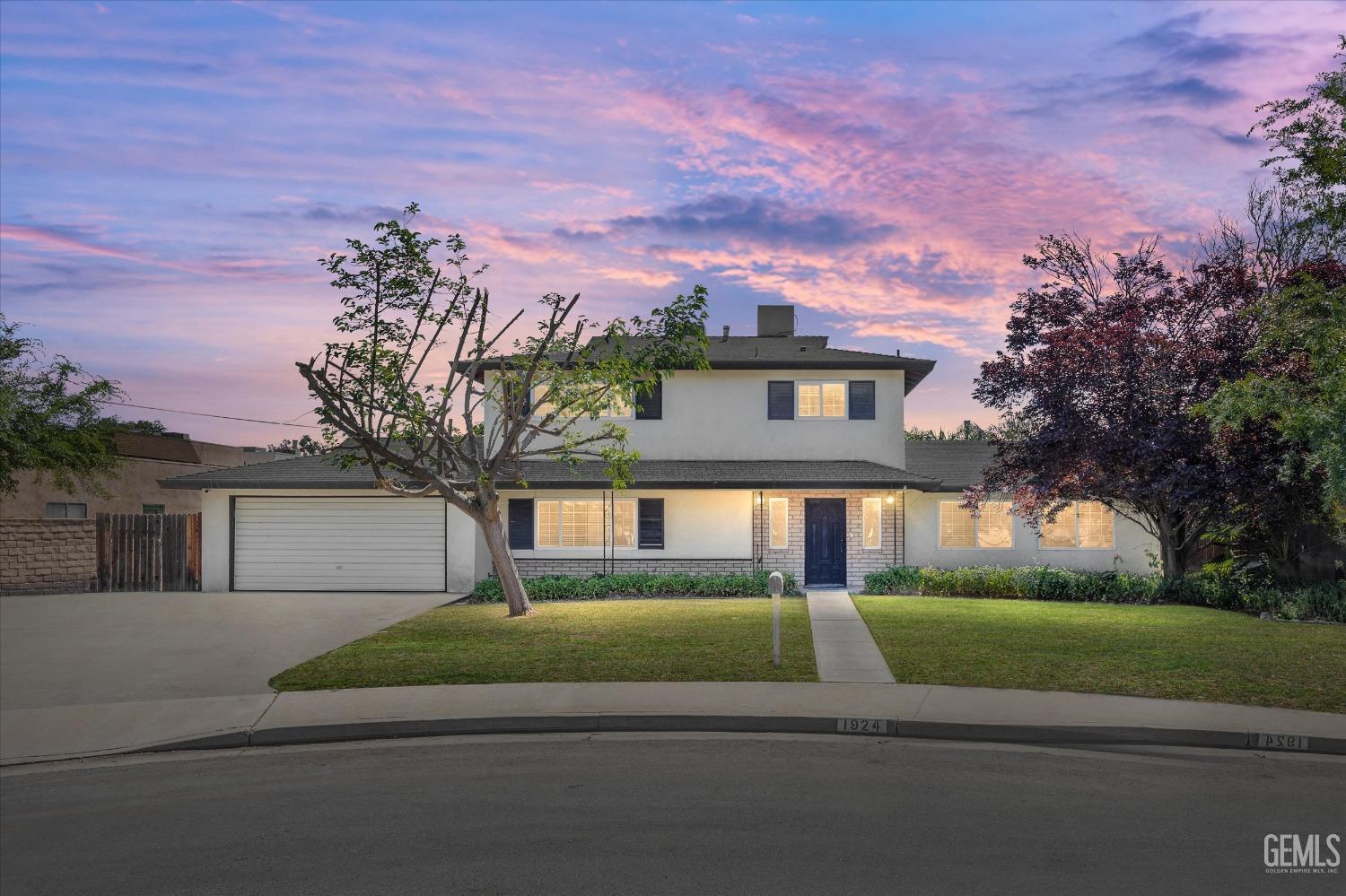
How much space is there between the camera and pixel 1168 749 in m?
9.30

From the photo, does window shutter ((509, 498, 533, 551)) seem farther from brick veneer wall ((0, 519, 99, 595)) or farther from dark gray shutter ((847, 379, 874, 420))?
brick veneer wall ((0, 519, 99, 595))

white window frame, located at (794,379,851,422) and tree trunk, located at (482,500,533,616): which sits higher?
white window frame, located at (794,379,851,422)

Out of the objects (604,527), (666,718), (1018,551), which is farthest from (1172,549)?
(666,718)

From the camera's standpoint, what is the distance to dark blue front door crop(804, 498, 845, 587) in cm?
2503

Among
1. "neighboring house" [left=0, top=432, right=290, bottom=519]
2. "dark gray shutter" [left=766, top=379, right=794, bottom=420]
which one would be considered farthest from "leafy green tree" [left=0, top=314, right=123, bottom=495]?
"dark gray shutter" [left=766, top=379, right=794, bottom=420]

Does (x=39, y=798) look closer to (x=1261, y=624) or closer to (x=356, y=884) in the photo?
(x=356, y=884)

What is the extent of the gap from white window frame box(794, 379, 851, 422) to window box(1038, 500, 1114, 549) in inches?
226

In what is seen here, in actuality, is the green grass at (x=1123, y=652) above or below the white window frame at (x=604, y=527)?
below

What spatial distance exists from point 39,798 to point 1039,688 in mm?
9604

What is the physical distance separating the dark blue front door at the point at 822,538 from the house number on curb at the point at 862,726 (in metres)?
15.0

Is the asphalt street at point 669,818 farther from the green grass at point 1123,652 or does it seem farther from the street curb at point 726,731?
the green grass at point 1123,652

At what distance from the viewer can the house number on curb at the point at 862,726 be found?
32.7 ft

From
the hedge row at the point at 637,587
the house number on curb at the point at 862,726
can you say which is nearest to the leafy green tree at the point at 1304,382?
the house number on curb at the point at 862,726

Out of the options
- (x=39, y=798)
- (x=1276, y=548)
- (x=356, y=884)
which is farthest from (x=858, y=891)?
(x=1276, y=548)
